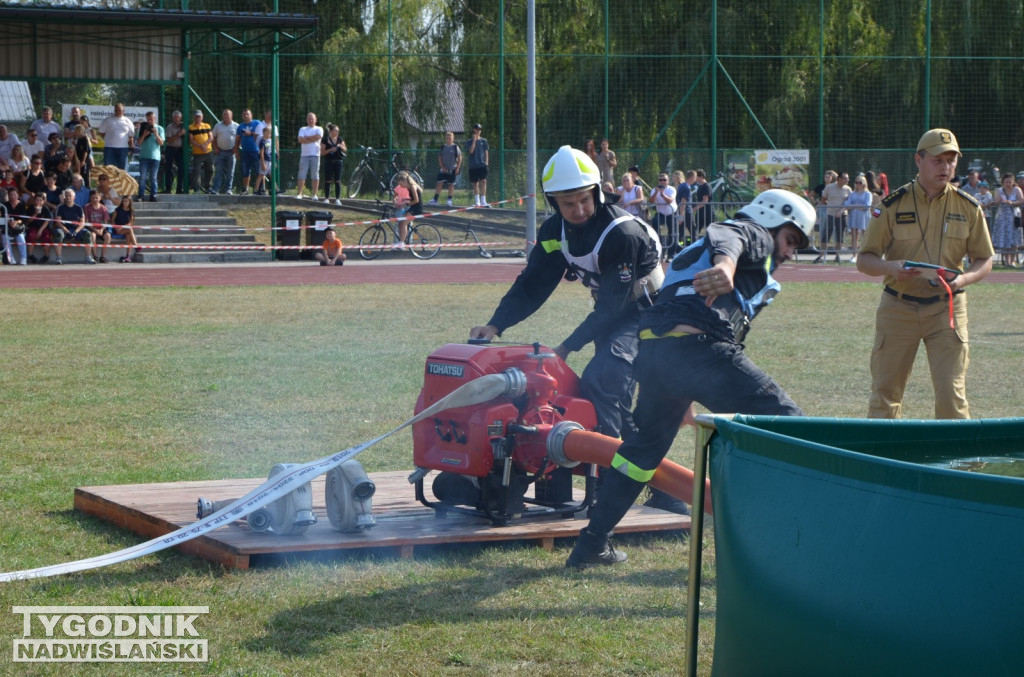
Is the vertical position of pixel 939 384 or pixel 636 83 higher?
Result: pixel 636 83

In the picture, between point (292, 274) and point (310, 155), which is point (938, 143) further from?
point (310, 155)

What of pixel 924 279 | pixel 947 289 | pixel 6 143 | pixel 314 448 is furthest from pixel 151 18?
pixel 947 289

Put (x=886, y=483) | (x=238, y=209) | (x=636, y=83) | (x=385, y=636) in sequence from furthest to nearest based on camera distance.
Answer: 1. (x=636, y=83)
2. (x=238, y=209)
3. (x=385, y=636)
4. (x=886, y=483)

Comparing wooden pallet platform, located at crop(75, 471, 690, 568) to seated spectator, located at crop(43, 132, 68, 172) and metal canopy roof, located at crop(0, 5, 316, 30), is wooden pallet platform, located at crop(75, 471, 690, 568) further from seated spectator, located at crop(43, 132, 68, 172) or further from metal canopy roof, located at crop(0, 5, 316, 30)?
metal canopy roof, located at crop(0, 5, 316, 30)

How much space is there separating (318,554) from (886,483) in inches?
138

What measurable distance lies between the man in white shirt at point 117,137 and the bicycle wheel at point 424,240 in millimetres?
6527

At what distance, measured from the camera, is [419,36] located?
35.4 m

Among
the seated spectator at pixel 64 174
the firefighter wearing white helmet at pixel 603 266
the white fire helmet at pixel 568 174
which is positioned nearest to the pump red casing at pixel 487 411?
the firefighter wearing white helmet at pixel 603 266

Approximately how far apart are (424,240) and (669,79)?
10.6 m

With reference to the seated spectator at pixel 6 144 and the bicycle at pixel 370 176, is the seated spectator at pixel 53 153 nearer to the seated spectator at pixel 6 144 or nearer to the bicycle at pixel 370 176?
the seated spectator at pixel 6 144

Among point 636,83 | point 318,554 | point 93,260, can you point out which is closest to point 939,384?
point 318,554

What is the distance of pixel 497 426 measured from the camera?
5.77m

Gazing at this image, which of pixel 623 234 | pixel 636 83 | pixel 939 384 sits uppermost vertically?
pixel 636 83

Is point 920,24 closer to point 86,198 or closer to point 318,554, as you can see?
point 86,198
